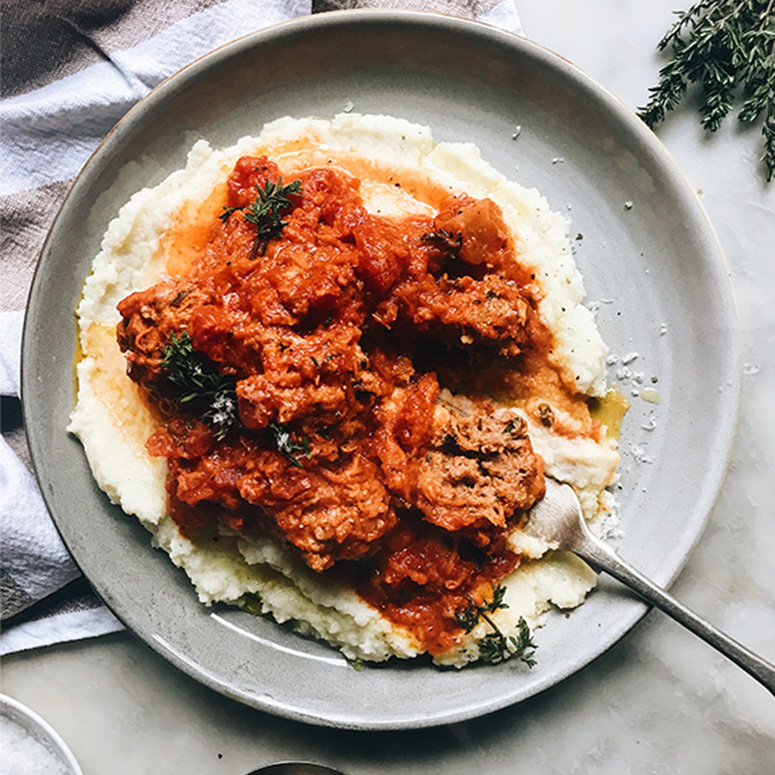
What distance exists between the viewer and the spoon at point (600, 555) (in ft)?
17.2

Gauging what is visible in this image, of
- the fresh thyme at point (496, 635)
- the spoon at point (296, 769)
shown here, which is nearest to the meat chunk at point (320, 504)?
the fresh thyme at point (496, 635)

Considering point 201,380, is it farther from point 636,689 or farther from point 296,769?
point 636,689

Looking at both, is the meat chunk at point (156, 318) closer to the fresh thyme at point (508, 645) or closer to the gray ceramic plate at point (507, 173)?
the gray ceramic plate at point (507, 173)

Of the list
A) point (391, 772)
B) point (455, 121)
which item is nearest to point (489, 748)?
point (391, 772)

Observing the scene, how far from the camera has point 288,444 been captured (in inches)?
188

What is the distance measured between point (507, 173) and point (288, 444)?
3.13 metres

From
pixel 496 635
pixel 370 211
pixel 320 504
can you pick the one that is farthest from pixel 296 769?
pixel 370 211

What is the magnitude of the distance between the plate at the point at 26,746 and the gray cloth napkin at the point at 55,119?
575 mm

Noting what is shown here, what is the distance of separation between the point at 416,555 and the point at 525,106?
384cm

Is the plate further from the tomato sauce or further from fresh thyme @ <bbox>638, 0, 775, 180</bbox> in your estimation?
fresh thyme @ <bbox>638, 0, 775, 180</bbox>

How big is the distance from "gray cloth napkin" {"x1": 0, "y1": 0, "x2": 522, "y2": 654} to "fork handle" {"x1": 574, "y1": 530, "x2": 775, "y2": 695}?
4065 millimetres

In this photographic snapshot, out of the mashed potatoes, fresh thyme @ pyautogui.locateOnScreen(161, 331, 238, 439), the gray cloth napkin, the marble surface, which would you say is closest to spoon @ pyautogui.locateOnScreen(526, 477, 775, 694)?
the mashed potatoes

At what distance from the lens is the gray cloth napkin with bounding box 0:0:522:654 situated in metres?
6.12

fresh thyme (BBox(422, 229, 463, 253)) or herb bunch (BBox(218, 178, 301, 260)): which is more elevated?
fresh thyme (BBox(422, 229, 463, 253))
